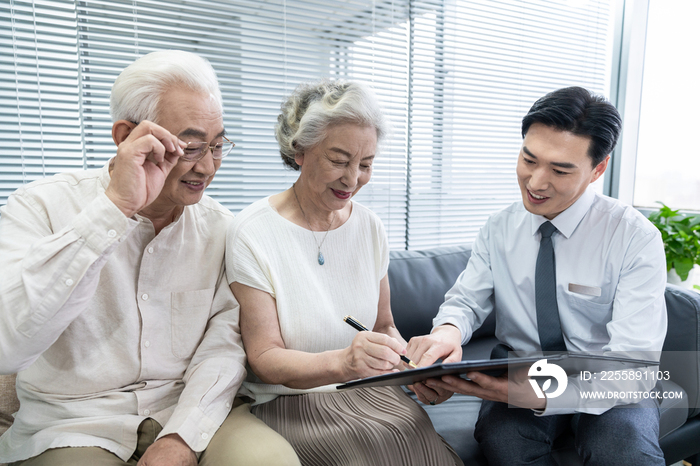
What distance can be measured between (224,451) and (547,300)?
1087mm

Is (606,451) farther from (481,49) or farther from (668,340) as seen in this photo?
(481,49)

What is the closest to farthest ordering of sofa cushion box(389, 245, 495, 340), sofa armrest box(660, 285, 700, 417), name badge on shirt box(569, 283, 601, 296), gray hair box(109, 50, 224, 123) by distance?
1. gray hair box(109, 50, 224, 123)
2. name badge on shirt box(569, 283, 601, 296)
3. sofa armrest box(660, 285, 700, 417)
4. sofa cushion box(389, 245, 495, 340)

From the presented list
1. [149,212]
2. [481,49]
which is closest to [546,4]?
[481,49]

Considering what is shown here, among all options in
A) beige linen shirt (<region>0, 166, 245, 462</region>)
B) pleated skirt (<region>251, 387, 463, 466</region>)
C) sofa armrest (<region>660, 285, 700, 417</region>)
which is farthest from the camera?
sofa armrest (<region>660, 285, 700, 417</region>)

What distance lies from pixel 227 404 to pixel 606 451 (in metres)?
1.03

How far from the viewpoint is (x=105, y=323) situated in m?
1.16

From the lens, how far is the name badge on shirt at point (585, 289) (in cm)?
149

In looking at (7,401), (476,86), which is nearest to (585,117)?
(476,86)

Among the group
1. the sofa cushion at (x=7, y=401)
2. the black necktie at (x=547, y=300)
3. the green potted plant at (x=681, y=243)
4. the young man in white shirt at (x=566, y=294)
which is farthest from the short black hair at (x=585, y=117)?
the sofa cushion at (x=7, y=401)

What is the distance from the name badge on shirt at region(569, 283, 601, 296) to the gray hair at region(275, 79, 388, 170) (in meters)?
0.80

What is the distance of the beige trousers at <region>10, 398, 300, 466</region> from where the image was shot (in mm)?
1022

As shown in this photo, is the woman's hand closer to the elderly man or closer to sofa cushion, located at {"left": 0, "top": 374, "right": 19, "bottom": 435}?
the elderly man

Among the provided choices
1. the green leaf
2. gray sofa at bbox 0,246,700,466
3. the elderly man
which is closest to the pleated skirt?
the elderly man

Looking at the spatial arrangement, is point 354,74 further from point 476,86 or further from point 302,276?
point 302,276
